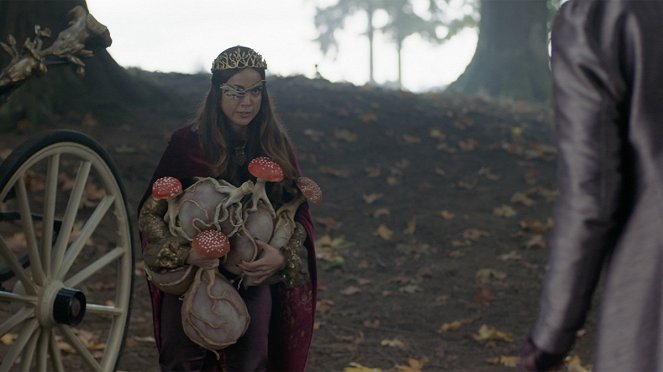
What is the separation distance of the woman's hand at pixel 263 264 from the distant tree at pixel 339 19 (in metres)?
31.9

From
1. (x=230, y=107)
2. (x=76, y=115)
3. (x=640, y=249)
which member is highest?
(x=230, y=107)

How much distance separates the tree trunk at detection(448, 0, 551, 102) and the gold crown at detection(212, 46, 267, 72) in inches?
488

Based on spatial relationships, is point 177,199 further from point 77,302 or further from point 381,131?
point 381,131

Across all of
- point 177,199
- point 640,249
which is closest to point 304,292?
point 177,199

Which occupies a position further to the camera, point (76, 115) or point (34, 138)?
point (76, 115)

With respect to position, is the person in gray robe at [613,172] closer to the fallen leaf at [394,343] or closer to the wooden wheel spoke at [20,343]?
the wooden wheel spoke at [20,343]

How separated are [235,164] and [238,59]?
10.7 inches

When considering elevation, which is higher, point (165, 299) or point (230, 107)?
point (230, 107)

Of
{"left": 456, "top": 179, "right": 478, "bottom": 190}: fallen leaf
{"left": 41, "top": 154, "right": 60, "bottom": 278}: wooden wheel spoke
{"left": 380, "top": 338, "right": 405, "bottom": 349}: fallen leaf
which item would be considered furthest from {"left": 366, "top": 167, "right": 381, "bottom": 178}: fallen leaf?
{"left": 41, "top": 154, "right": 60, "bottom": 278}: wooden wheel spoke

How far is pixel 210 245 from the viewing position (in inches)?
94.8

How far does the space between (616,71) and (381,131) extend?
26.1ft

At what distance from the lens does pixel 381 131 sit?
10.1 metres

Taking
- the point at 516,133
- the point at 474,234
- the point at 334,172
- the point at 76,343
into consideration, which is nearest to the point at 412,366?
the point at 76,343

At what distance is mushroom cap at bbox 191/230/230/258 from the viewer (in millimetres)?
2408
